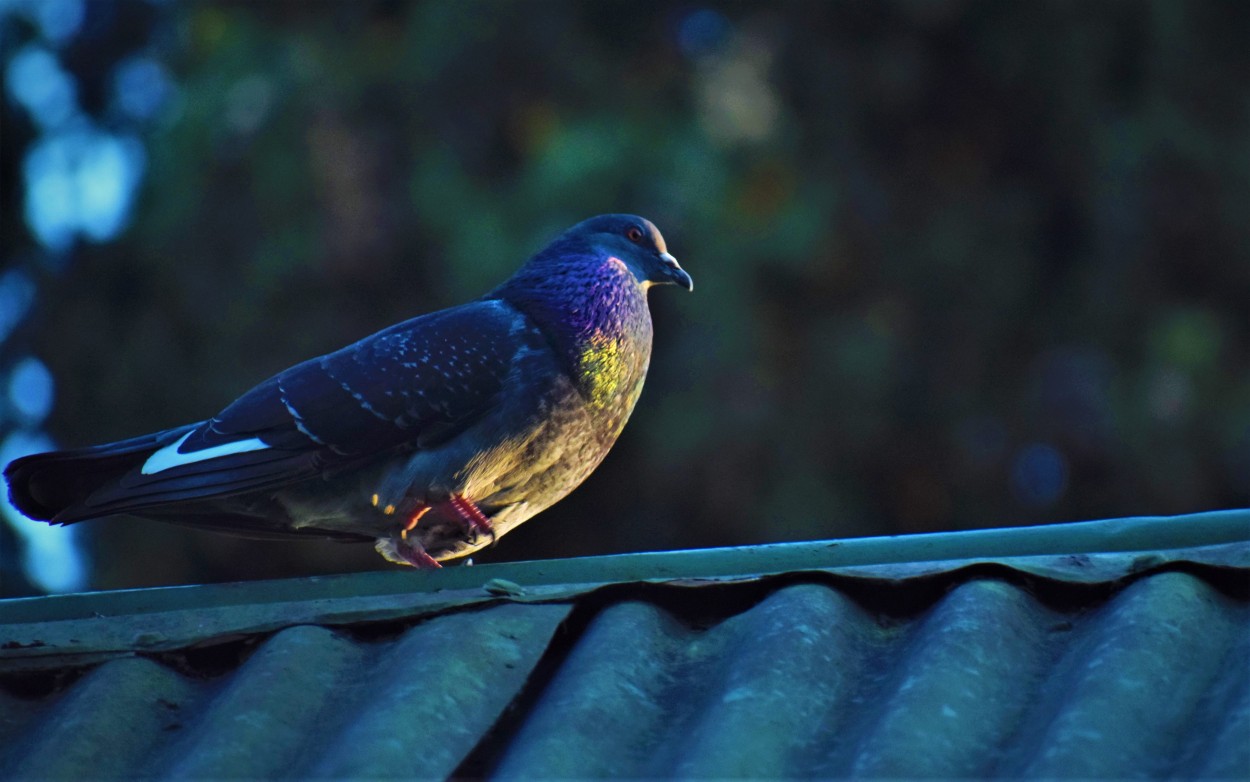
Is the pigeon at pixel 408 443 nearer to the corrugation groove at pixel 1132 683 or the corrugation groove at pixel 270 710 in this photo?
the corrugation groove at pixel 270 710

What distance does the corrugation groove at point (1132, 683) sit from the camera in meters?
2.17

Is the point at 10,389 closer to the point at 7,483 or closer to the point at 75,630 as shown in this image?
the point at 7,483

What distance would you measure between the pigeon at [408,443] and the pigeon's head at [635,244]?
0.39 metres

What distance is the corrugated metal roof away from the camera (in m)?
2.30

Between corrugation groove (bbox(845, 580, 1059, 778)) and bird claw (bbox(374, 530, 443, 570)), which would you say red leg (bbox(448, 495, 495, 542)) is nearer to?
bird claw (bbox(374, 530, 443, 570))

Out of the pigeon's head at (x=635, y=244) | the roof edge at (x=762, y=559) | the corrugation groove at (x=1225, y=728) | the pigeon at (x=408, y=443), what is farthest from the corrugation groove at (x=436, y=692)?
the pigeon's head at (x=635, y=244)

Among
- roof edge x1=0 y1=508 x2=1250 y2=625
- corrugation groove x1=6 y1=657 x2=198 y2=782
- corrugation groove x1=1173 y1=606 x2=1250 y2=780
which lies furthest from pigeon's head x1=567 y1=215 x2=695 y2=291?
corrugation groove x1=1173 y1=606 x2=1250 y2=780

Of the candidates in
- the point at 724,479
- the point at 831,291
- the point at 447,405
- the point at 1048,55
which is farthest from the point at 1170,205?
the point at 447,405

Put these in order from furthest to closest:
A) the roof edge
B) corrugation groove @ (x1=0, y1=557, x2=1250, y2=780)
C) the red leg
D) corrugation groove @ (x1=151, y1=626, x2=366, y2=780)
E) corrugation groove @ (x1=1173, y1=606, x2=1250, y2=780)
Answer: the red leg, the roof edge, corrugation groove @ (x1=151, y1=626, x2=366, y2=780), corrugation groove @ (x1=0, y1=557, x2=1250, y2=780), corrugation groove @ (x1=1173, y1=606, x2=1250, y2=780)

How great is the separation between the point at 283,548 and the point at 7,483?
21.8 feet

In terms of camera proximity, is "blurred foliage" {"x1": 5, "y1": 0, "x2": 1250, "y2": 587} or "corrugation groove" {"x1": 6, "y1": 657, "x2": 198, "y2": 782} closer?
"corrugation groove" {"x1": 6, "y1": 657, "x2": 198, "y2": 782}

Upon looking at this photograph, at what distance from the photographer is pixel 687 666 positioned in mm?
2643

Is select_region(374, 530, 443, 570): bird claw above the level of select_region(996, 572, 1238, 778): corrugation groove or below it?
below

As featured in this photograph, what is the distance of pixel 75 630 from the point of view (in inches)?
117
